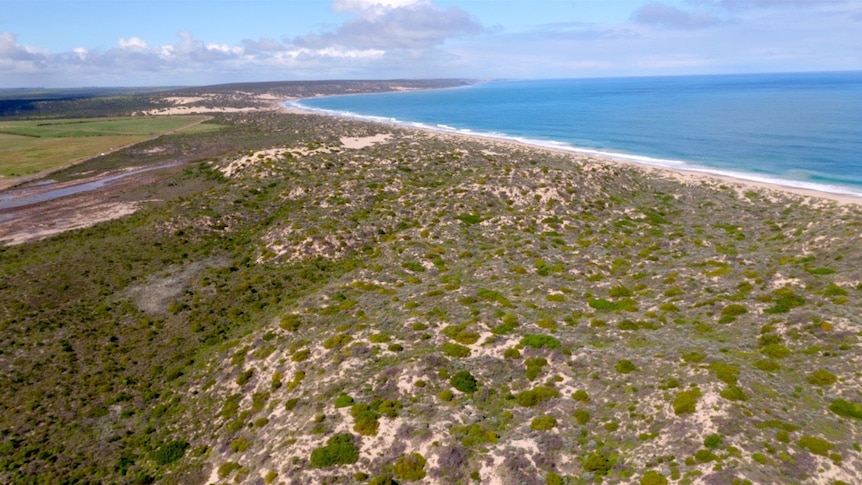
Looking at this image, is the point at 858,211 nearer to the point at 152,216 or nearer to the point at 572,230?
the point at 572,230

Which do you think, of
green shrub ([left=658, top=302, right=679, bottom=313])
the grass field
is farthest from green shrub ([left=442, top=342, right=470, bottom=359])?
the grass field

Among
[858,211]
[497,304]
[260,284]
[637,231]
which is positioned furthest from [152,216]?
[858,211]

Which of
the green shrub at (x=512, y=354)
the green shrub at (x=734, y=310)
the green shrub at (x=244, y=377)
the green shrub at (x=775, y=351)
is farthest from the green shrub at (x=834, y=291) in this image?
the green shrub at (x=244, y=377)

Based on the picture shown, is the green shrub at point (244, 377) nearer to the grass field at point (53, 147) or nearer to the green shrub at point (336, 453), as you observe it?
the green shrub at point (336, 453)

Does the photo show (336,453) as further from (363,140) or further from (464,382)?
(363,140)

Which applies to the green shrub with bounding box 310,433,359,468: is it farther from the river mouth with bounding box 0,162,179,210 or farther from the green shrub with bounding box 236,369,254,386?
the river mouth with bounding box 0,162,179,210
